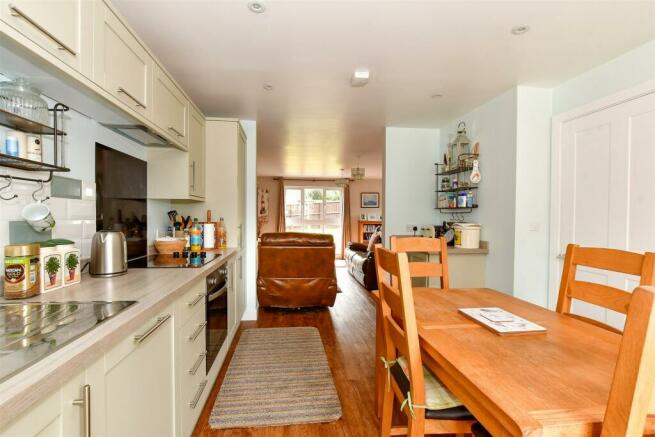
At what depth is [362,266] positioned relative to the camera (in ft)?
16.5

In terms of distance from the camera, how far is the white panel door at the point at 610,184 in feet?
6.45

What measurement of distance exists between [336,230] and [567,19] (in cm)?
745

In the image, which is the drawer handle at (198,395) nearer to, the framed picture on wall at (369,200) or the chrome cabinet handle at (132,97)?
the chrome cabinet handle at (132,97)

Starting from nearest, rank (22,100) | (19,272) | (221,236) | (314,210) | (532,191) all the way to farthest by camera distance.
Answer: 1. (19,272)
2. (22,100)
3. (532,191)
4. (221,236)
5. (314,210)

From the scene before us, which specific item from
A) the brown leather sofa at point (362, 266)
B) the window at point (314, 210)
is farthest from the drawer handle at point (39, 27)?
the window at point (314, 210)

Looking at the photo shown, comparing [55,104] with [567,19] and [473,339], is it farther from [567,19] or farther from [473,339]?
[567,19]

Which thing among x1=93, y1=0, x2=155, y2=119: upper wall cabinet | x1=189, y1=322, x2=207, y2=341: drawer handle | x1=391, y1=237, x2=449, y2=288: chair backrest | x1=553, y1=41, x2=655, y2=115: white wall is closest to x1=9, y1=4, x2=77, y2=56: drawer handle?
x1=93, y1=0, x2=155, y2=119: upper wall cabinet

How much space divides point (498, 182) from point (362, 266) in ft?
8.72

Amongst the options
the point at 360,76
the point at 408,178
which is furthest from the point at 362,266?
the point at 360,76

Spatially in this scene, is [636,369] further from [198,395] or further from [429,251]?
[198,395]

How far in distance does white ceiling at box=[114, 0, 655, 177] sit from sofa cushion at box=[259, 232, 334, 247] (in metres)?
1.41

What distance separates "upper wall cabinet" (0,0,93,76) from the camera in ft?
2.86

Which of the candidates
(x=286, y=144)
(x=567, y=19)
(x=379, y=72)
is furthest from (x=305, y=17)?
(x=286, y=144)

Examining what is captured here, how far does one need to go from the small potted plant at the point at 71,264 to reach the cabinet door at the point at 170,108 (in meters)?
0.85
